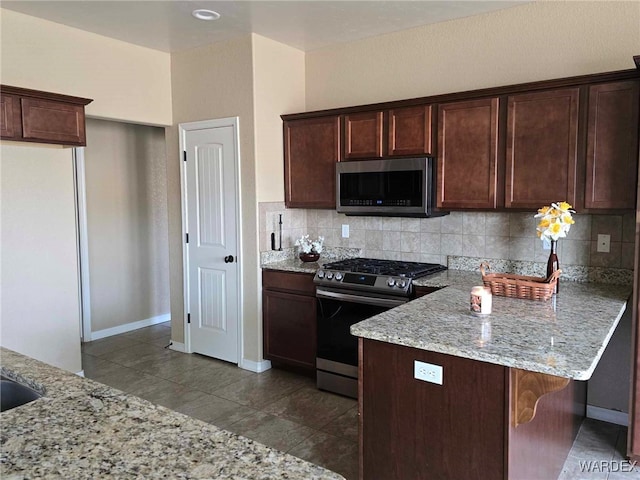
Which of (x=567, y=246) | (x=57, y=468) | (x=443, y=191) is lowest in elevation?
(x=57, y=468)

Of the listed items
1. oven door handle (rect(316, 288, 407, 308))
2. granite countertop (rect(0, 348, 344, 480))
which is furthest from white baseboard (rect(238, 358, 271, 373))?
granite countertop (rect(0, 348, 344, 480))

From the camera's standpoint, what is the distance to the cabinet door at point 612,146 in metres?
2.74

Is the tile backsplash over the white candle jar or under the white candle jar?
over

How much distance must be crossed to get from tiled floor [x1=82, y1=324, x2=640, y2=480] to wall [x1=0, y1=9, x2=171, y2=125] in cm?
217

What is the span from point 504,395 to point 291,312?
91.8 inches

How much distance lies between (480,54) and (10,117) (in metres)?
3.24

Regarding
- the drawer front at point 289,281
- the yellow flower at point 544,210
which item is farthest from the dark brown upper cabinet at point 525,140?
the drawer front at point 289,281

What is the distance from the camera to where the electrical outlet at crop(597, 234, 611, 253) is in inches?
122

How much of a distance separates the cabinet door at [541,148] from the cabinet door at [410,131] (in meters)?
0.57

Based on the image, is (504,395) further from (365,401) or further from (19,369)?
(19,369)

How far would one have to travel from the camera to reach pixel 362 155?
3.78m

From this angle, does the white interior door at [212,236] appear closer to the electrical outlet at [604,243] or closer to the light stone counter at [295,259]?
the light stone counter at [295,259]

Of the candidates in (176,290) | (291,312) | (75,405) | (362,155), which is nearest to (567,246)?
(362,155)

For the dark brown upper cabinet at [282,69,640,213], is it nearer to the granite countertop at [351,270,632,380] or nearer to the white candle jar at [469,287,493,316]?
the granite countertop at [351,270,632,380]
